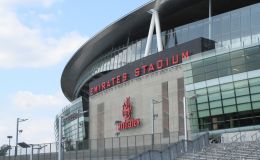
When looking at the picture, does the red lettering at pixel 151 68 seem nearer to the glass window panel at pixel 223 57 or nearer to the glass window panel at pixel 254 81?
the glass window panel at pixel 223 57

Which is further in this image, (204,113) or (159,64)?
(159,64)

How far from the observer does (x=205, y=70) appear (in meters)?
55.4

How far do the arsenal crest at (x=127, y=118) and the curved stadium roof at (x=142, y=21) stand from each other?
1395 cm

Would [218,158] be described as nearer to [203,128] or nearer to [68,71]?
[203,128]

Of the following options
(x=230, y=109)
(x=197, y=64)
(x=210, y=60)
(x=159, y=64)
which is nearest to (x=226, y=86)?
(x=230, y=109)

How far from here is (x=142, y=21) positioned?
7381cm

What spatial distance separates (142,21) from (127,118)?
17.1 m

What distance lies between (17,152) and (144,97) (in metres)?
19.4

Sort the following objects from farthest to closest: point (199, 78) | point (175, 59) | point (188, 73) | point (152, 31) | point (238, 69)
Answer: point (152, 31) → point (175, 59) → point (188, 73) → point (199, 78) → point (238, 69)

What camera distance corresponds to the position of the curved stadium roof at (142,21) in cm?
6925

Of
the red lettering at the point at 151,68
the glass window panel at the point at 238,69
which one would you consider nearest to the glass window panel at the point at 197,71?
the glass window panel at the point at 238,69

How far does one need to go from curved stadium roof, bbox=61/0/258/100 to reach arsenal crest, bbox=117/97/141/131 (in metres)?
13.9

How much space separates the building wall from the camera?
58.6 meters

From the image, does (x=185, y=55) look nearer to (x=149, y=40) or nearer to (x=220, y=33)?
(x=220, y=33)
